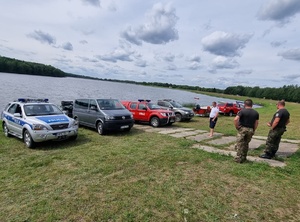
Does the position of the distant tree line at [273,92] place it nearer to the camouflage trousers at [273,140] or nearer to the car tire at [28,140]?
the camouflage trousers at [273,140]

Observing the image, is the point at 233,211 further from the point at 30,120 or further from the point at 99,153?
the point at 30,120

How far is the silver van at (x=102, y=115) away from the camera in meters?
9.70

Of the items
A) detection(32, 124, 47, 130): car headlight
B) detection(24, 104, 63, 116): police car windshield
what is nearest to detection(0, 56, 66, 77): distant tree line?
detection(24, 104, 63, 116): police car windshield

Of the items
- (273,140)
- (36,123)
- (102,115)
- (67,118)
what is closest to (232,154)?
(273,140)

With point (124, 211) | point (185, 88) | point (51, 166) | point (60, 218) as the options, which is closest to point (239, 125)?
point (124, 211)

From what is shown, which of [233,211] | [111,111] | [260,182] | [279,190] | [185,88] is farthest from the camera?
[185,88]

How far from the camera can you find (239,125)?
585 centimetres

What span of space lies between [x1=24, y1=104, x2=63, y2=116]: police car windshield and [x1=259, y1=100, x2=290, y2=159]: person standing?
26.1 feet

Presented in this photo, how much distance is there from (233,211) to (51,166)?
471cm

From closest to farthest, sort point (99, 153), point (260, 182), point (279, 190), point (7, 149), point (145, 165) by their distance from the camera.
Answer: point (279, 190) < point (260, 182) < point (145, 165) < point (99, 153) < point (7, 149)

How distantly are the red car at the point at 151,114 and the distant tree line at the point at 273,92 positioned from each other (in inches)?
3749

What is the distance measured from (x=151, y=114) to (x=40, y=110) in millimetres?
6469

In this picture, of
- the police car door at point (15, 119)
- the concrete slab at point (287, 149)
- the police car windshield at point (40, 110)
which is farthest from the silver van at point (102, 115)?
the concrete slab at point (287, 149)

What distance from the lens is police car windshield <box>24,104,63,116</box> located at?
7936 millimetres
